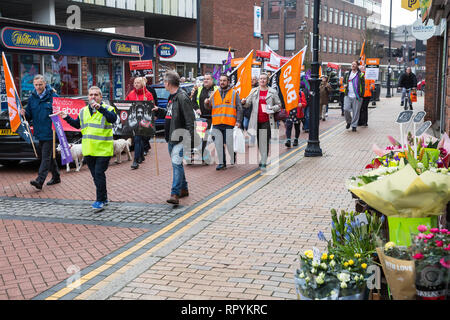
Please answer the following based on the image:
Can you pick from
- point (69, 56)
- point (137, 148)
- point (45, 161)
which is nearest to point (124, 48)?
point (69, 56)

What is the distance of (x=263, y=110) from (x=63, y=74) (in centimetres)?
1493

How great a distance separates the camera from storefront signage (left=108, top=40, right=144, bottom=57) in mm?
26609

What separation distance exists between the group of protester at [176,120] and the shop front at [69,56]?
8395mm

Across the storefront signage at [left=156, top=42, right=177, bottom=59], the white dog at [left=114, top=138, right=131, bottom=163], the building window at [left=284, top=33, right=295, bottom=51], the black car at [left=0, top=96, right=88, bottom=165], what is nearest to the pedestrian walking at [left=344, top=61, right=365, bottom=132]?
the white dog at [left=114, top=138, right=131, bottom=163]

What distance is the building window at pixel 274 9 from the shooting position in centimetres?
7131

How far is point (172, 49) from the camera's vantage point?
101 feet

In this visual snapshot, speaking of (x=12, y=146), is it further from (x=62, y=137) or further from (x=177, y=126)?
(x=177, y=126)

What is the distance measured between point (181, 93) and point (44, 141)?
301 cm

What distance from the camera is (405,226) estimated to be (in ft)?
11.9

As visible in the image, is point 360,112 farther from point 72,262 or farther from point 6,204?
point 72,262

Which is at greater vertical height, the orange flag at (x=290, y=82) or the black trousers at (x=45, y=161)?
the orange flag at (x=290, y=82)

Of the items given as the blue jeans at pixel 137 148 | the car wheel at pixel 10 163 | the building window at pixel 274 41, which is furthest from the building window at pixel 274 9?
the car wheel at pixel 10 163

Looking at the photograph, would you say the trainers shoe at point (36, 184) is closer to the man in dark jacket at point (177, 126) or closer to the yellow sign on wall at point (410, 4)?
the man in dark jacket at point (177, 126)

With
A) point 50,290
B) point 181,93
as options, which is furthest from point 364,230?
point 181,93
